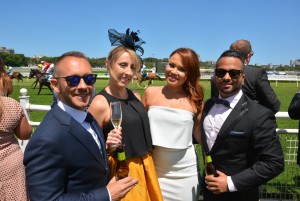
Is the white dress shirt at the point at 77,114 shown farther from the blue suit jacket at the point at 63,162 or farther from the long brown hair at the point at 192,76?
the long brown hair at the point at 192,76

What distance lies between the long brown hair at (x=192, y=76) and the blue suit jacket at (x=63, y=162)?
5.33ft

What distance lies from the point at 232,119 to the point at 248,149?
0.98ft

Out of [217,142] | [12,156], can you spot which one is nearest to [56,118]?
[12,156]

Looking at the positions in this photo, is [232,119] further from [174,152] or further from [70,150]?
[70,150]

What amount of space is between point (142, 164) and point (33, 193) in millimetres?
1376

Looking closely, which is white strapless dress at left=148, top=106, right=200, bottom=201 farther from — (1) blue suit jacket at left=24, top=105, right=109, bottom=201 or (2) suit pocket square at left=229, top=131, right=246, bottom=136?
(1) blue suit jacket at left=24, top=105, right=109, bottom=201

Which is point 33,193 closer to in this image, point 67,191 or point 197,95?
point 67,191

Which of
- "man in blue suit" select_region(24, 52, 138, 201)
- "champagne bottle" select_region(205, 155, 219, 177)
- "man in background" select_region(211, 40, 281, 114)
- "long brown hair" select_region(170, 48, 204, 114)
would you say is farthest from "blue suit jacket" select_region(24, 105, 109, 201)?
"man in background" select_region(211, 40, 281, 114)

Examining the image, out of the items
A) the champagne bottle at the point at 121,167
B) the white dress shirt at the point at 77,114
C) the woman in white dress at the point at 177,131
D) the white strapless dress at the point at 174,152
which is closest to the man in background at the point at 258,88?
the woman in white dress at the point at 177,131

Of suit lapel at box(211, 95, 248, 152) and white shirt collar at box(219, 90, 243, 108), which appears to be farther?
white shirt collar at box(219, 90, 243, 108)

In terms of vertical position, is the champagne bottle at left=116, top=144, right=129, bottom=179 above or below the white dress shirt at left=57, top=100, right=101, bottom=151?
below

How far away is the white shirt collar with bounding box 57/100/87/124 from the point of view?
2172 millimetres

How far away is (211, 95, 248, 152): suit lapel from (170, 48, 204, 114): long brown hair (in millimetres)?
773

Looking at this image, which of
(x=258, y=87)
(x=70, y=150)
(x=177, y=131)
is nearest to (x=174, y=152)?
(x=177, y=131)
